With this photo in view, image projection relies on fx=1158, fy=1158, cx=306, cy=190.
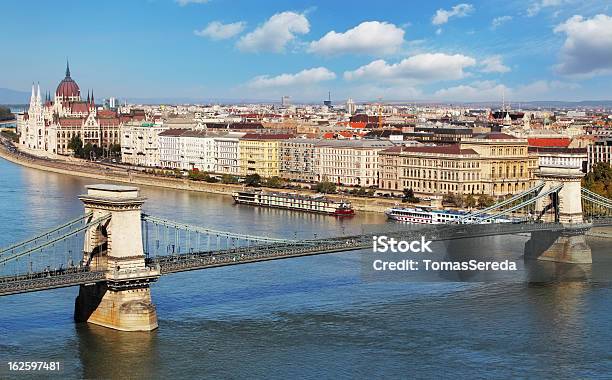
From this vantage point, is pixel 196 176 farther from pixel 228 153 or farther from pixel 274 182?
pixel 274 182

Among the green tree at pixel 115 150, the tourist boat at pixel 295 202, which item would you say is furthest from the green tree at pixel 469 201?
the green tree at pixel 115 150

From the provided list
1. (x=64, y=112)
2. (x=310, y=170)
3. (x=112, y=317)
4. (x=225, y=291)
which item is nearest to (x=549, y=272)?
(x=225, y=291)

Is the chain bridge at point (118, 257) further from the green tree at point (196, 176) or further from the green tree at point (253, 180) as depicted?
the green tree at point (196, 176)

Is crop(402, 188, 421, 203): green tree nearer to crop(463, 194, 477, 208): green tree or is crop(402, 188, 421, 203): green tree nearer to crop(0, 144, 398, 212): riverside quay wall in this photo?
crop(0, 144, 398, 212): riverside quay wall

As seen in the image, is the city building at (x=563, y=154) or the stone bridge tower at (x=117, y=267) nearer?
the stone bridge tower at (x=117, y=267)

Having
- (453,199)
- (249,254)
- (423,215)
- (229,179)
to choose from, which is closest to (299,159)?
(229,179)

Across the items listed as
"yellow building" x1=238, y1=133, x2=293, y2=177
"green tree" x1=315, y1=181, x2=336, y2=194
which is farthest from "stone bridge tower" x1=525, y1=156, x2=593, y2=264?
"yellow building" x1=238, y1=133, x2=293, y2=177
